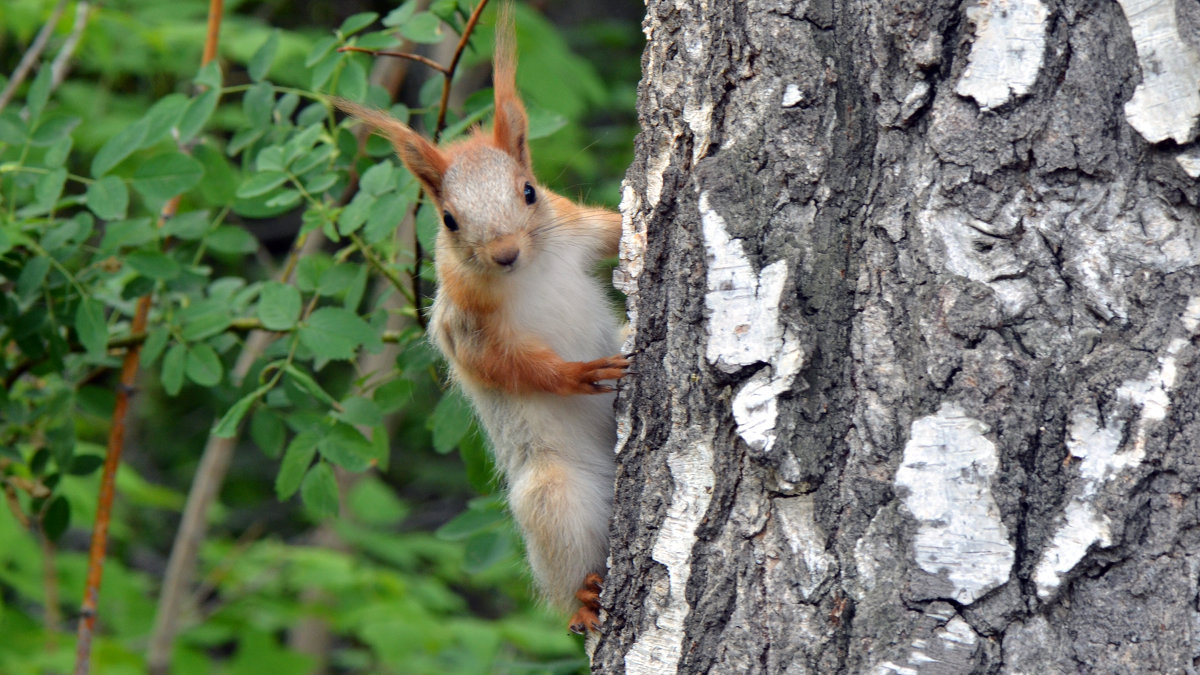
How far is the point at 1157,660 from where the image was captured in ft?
3.65

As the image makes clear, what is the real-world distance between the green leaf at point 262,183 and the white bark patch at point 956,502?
4.36ft

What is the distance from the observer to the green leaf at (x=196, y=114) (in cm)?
220

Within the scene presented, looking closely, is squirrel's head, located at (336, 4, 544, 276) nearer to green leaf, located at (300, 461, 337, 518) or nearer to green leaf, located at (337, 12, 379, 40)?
green leaf, located at (337, 12, 379, 40)

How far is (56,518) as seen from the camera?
256 cm

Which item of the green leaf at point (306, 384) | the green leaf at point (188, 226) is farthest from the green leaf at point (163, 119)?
the green leaf at point (306, 384)

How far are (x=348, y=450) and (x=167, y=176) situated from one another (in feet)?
2.43

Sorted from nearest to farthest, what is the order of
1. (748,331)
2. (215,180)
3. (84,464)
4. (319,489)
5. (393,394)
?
1. (748,331)
2. (319,489)
3. (393,394)
4. (215,180)
5. (84,464)

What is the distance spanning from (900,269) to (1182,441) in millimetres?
353

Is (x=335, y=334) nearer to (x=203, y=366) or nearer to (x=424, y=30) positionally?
(x=203, y=366)

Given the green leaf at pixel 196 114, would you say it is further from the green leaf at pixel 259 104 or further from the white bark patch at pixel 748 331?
the white bark patch at pixel 748 331

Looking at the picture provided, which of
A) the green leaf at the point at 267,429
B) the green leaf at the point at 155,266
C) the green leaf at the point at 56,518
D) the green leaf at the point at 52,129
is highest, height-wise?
the green leaf at the point at 52,129

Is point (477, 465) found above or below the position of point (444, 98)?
below

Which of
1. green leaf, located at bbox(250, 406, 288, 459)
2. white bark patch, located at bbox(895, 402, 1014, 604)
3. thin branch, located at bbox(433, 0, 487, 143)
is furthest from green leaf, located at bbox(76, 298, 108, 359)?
white bark patch, located at bbox(895, 402, 1014, 604)

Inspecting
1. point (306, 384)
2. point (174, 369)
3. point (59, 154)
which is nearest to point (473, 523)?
point (306, 384)
